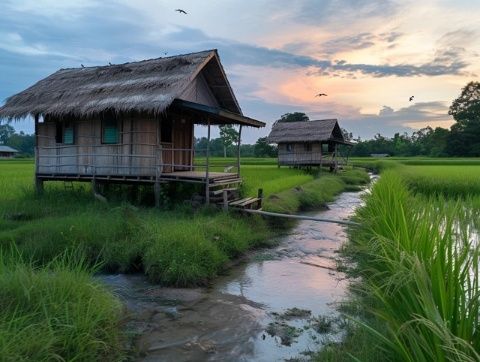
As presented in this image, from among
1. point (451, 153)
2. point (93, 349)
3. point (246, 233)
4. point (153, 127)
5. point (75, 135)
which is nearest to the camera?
point (93, 349)

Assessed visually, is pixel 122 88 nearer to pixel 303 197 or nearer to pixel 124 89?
pixel 124 89

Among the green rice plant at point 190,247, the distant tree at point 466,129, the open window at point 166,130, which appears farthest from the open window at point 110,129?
the distant tree at point 466,129

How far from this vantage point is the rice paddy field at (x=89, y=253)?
12.0ft

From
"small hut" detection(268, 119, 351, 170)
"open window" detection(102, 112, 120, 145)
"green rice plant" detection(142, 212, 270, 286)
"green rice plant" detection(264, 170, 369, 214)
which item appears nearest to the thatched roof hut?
"open window" detection(102, 112, 120, 145)

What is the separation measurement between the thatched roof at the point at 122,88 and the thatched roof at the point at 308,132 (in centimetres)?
1676

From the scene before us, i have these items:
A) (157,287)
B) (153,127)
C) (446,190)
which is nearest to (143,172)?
(153,127)

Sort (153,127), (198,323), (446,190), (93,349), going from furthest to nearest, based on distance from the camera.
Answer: (446,190) → (153,127) → (198,323) → (93,349)

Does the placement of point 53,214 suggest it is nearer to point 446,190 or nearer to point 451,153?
point 446,190

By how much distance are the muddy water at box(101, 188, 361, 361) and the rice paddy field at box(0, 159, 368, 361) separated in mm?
397

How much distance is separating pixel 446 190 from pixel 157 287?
12.0 m

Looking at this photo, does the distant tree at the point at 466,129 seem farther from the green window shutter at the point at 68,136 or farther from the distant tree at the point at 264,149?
the green window shutter at the point at 68,136

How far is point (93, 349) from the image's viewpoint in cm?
383

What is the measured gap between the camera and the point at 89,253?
303 inches

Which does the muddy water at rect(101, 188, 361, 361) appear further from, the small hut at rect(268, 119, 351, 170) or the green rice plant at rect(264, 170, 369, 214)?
the small hut at rect(268, 119, 351, 170)
